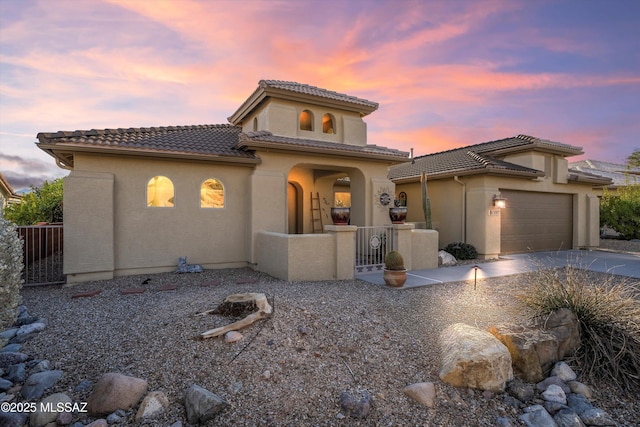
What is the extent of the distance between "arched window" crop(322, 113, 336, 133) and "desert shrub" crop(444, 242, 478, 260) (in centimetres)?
697

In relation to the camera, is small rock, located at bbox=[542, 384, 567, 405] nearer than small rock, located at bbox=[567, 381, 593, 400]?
Yes

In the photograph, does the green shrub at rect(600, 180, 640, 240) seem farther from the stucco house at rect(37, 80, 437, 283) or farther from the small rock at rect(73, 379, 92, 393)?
the small rock at rect(73, 379, 92, 393)

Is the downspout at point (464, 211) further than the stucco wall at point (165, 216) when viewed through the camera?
Yes

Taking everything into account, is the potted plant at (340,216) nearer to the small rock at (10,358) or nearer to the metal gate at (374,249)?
the metal gate at (374,249)

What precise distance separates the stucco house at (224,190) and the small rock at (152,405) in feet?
16.3

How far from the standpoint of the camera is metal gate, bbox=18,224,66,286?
8.37 metres

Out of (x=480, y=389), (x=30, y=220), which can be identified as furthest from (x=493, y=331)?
(x=30, y=220)

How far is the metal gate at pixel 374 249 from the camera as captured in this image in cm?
960

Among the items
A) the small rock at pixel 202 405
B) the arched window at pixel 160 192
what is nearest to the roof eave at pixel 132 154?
the arched window at pixel 160 192

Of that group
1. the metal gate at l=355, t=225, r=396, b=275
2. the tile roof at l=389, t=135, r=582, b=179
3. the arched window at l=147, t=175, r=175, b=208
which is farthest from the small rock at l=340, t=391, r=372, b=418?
the tile roof at l=389, t=135, r=582, b=179

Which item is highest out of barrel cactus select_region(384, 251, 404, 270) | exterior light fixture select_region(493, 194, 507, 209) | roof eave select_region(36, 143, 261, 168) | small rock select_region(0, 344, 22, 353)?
roof eave select_region(36, 143, 261, 168)

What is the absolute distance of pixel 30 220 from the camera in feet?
45.4

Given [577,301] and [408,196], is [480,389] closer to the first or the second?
[577,301]

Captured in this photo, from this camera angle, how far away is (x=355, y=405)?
3291mm
